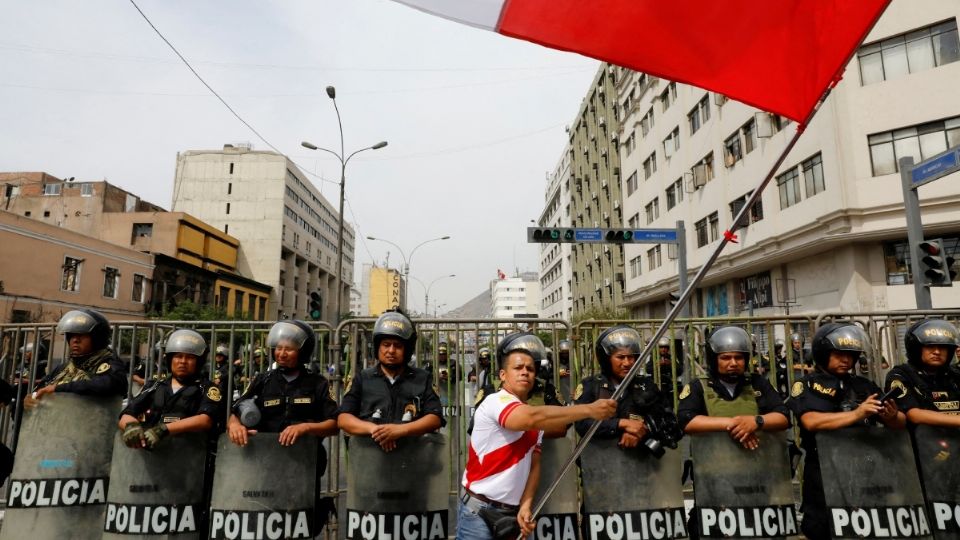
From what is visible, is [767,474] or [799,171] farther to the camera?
[799,171]

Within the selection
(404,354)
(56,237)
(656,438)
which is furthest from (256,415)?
(56,237)

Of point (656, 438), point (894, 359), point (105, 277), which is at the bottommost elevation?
point (656, 438)

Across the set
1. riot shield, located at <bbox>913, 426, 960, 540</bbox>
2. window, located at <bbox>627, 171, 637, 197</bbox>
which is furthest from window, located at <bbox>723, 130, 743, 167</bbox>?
riot shield, located at <bbox>913, 426, 960, 540</bbox>

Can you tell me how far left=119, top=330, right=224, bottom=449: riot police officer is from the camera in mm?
3832

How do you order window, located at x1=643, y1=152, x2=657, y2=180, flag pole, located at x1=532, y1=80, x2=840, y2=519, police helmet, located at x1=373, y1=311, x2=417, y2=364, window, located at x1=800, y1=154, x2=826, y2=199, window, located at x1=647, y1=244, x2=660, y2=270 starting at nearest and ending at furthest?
flag pole, located at x1=532, y1=80, x2=840, y2=519
police helmet, located at x1=373, y1=311, x2=417, y2=364
window, located at x1=800, y1=154, x2=826, y2=199
window, located at x1=647, y1=244, x2=660, y2=270
window, located at x1=643, y1=152, x2=657, y2=180

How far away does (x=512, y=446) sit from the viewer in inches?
113

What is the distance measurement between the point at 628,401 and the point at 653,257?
1193 inches

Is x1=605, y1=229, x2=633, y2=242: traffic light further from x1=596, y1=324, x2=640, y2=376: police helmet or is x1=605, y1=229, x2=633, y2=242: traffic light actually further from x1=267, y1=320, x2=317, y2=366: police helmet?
x1=267, y1=320, x2=317, y2=366: police helmet

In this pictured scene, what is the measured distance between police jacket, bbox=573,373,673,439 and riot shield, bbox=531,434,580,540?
24cm

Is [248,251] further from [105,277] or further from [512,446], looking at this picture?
[512,446]

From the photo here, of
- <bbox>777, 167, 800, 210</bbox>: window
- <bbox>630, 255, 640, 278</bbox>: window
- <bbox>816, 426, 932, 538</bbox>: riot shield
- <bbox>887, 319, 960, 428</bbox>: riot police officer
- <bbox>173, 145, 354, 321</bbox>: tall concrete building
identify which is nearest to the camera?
<bbox>816, 426, 932, 538</bbox>: riot shield

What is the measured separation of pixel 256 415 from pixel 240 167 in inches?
2648

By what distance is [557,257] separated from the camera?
70.1m

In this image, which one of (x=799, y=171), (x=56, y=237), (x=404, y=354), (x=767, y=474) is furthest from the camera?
(x=56, y=237)
